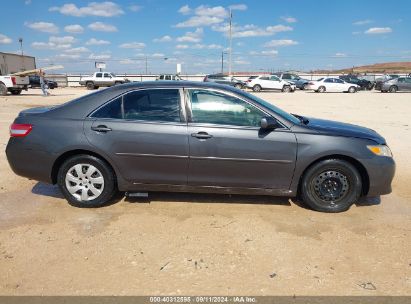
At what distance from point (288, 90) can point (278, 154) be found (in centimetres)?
3147

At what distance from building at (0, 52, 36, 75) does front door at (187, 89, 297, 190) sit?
112 ft

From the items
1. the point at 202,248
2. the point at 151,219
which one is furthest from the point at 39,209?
the point at 202,248

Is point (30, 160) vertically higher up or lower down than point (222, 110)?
lower down

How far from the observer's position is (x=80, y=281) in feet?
9.46

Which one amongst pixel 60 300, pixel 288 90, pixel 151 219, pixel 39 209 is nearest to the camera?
pixel 60 300

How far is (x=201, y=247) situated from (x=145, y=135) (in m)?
1.50

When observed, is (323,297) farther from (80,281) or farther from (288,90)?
(288,90)

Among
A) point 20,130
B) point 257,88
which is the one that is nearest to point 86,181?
point 20,130

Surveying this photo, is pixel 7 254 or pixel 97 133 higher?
pixel 97 133

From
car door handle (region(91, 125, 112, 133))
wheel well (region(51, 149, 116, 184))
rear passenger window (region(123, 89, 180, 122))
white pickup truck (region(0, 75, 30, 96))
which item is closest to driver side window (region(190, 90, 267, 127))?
rear passenger window (region(123, 89, 180, 122))

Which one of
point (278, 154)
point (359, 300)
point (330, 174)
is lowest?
point (359, 300)

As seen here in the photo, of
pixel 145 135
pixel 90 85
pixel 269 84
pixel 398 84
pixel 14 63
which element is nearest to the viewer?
pixel 145 135

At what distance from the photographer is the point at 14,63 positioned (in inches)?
1380

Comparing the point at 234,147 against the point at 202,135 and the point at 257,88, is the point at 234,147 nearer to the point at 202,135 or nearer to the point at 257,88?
the point at 202,135
